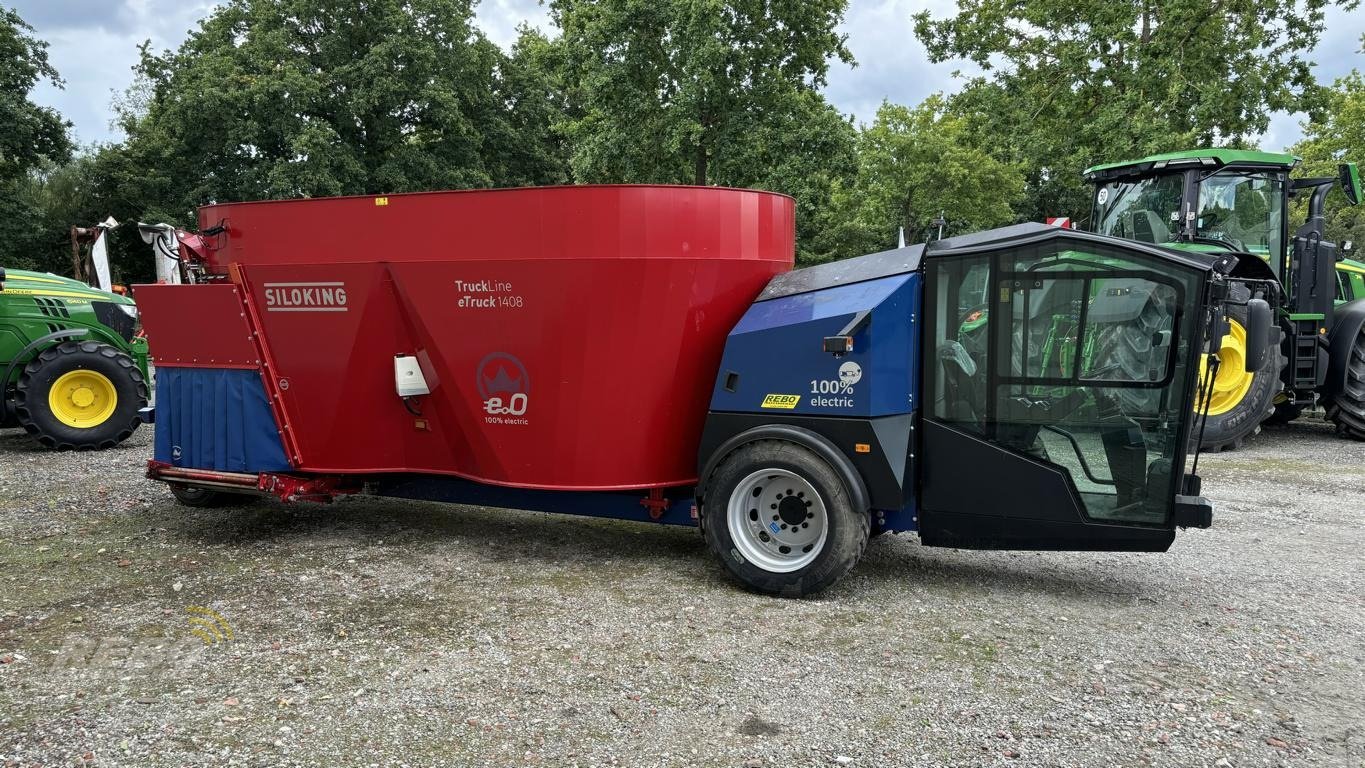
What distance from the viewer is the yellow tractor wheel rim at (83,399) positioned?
8.75 m

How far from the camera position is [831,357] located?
14.6 feet

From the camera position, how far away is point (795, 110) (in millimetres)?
18453

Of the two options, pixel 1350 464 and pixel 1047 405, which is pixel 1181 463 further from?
pixel 1350 464

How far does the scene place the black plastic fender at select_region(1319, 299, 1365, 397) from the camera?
9.17m

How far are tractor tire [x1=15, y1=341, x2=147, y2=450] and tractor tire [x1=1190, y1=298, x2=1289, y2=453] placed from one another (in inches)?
440

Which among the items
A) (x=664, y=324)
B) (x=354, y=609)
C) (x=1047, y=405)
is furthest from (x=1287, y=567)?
(x=354, y=609)

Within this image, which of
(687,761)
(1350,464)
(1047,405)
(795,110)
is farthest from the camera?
(795,110)

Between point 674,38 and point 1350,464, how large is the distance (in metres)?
13.9

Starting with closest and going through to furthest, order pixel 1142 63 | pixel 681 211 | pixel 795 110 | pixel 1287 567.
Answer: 1. pixel 681 211
2. pixel 1287 567
3. pixel 1142 63
4. pixel 795 110

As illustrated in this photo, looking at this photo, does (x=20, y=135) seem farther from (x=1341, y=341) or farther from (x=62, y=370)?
(x=1341, y=341)

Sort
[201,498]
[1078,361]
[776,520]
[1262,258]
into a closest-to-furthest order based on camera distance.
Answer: [1078,361]
[776,520]
[201,498]
[1262,258]

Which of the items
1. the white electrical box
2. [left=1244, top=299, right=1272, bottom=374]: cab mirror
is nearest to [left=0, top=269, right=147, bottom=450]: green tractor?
the white electrical box

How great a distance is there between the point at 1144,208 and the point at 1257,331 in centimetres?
591

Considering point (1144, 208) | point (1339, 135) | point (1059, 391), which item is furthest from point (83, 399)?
point (1339, 135)
